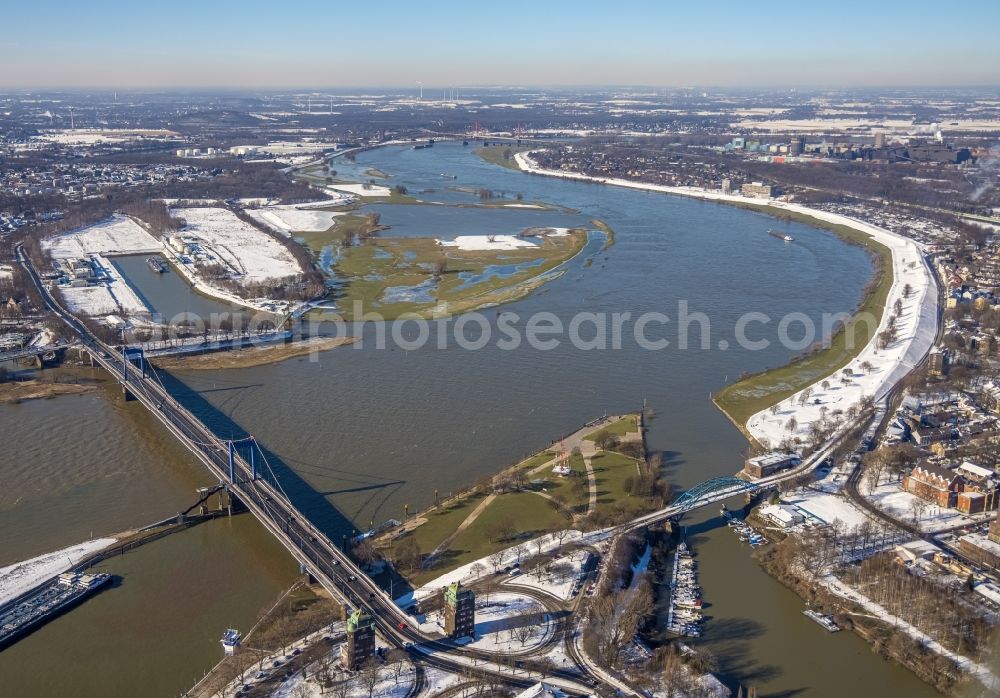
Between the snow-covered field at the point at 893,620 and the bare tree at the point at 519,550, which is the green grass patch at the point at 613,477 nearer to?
the bare tree at the point at 519,550

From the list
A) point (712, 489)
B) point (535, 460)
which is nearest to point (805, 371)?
point (712, 489)

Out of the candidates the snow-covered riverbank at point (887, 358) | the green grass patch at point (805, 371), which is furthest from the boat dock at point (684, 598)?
the green grass patch at point (805, 371)

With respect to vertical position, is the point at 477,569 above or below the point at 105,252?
below

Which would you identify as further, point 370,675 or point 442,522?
point 442,522

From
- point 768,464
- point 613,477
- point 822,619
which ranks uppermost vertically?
point 768,464

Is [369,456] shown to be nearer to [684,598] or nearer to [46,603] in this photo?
[46,603]

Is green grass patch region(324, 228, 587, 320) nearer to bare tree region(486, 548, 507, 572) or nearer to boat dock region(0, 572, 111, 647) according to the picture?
bare tree region(486, 548, 507, 572)

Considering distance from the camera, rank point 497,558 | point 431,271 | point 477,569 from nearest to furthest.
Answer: point 477,569
point 497,558
point 431,271

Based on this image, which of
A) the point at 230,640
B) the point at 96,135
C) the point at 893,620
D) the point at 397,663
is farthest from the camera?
the point at 96,135
